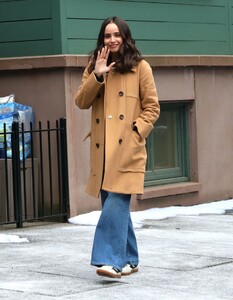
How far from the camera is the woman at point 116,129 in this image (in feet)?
24.7

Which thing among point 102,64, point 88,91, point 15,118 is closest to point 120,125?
point 88,91

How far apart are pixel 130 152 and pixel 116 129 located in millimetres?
198

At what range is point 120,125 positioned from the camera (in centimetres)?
757

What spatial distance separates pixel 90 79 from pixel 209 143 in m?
6.20

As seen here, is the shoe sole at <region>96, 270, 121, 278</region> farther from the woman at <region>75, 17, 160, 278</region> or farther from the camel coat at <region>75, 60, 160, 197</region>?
the camel coat at <region>75, 60, 160, 197</region>

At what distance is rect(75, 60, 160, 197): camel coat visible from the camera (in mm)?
7543

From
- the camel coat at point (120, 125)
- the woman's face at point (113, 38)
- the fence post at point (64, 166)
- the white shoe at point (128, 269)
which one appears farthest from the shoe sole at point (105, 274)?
the fence post at point (64, 166)

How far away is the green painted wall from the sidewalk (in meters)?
2.17

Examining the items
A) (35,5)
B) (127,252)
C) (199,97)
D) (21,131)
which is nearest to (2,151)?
(21,131)

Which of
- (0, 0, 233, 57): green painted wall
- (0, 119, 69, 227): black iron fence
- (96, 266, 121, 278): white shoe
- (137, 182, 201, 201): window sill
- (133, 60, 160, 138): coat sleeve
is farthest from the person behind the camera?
(137, 182, 201, 201): window sill

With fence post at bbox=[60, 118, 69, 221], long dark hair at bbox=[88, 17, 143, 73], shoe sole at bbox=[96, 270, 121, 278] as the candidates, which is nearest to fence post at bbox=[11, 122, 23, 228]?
fence post at bbox=[60, 118, 69, 221]

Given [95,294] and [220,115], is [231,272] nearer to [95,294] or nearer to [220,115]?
[95,294]

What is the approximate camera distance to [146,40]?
1275 cm

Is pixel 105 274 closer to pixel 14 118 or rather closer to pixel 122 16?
pixel 14 118
